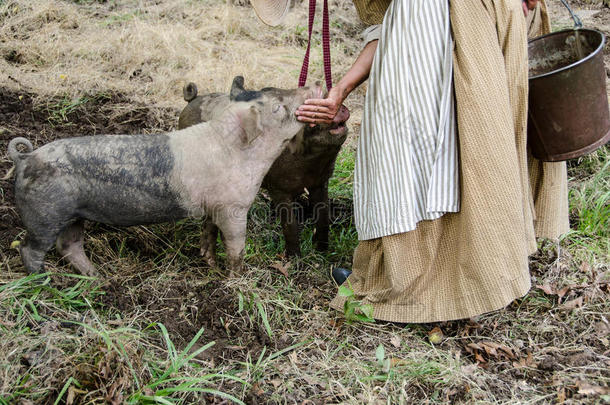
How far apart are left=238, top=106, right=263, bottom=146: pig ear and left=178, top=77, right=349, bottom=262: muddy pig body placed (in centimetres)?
29

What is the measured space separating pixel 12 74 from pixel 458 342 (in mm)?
5331

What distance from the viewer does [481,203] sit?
3109mm

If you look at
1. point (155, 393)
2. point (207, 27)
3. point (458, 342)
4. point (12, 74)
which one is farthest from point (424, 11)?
point (207, 27)

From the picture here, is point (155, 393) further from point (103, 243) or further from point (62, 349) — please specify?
point (103, 243)

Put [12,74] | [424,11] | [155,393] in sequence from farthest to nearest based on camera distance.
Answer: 1. [12,74]
2. [424,11]
3. [155,393]

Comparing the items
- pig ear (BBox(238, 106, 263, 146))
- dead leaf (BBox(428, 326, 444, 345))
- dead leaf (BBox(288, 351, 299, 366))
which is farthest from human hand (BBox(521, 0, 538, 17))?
dead leaf (BBox(288, 351, 299, 366))

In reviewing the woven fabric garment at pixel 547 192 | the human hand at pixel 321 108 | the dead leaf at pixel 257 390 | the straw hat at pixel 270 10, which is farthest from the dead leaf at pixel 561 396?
the straw hat at pixel 270 10

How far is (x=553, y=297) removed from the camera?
12.7 feet

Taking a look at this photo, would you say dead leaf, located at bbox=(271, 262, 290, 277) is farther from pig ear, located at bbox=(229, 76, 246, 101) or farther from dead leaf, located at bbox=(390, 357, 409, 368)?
pig ear, located at bbox=(229, 76, 246, 101)

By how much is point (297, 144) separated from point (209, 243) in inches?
38.0

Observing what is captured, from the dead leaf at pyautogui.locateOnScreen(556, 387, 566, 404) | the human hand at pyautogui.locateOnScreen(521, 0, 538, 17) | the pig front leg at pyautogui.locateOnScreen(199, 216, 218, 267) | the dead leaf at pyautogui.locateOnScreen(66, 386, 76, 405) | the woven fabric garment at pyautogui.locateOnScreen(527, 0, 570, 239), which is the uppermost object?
the human hand at pyautogui.locateOnScreen(521, 0, 538, 17)

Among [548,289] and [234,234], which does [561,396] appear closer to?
[548,289]

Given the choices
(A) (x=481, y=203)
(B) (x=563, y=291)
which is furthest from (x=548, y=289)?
(A) (x=481, y=203)

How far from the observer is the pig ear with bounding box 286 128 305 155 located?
4.01 m
